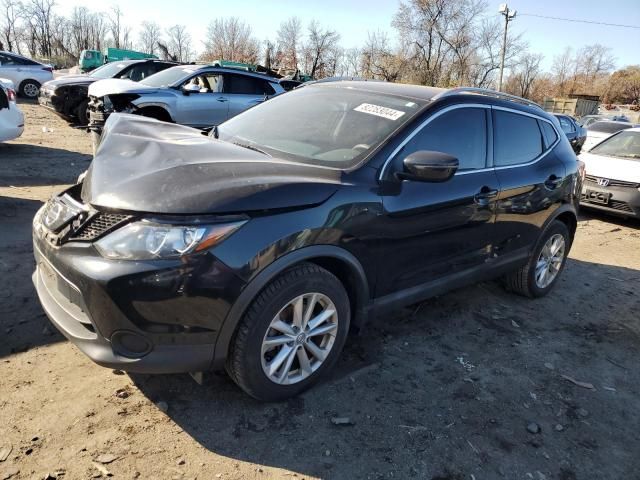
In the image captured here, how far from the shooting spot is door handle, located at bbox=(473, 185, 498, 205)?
358cm

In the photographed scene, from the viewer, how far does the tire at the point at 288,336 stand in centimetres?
250

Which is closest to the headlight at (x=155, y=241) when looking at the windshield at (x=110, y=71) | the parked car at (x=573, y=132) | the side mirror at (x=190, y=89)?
the side mirror at (x=190, y=89)

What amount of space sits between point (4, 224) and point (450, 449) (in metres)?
4.79

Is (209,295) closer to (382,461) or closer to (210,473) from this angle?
(210,473)

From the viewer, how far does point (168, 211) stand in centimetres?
226

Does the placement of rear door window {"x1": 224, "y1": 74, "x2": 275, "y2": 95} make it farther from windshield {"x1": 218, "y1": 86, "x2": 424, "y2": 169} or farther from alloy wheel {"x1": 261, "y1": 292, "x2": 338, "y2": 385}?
alloy wheel {"x1": 261, "y1": 292, "x2": 338, "y2": 385}

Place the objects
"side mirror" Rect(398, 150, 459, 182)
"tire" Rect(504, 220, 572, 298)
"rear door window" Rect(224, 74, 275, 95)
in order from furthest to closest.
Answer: "rear door window" Rect(224, 74, 275, 95) → "tire" Rect(504, 220, 572, 298) → "side mirror" Rect(398, 150, 459, 182)

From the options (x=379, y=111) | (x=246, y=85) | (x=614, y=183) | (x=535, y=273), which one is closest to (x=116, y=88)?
(x=246, y=85)

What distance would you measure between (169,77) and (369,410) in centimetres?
913

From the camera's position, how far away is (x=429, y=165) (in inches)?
113

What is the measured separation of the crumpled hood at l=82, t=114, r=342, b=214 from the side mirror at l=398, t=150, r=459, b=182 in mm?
445

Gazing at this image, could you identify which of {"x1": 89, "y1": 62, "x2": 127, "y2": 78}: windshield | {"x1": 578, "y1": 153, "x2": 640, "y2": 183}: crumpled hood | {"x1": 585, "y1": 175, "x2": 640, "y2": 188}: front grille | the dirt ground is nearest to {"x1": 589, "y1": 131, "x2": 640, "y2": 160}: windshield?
{"x1": 578, "y1": 153, "x2": 640, "y2": 183}: crumpled hood

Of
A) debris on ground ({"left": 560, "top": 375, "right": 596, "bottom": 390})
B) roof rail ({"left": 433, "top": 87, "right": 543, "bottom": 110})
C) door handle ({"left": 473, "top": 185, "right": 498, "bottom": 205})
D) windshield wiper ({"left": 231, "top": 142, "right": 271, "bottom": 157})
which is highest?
roof rail ({"left": 433, "top": 87, "right": 543, "bottom": 110})

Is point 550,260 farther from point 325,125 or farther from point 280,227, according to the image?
point 280,227
